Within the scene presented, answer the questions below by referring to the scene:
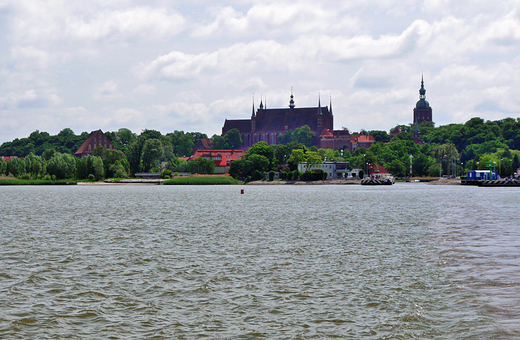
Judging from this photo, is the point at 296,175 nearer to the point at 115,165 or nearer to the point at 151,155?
the point at 151,155

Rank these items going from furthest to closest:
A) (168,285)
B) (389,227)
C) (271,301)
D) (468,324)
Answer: (389,227)
(168,285)
(271,301)
(468,324)

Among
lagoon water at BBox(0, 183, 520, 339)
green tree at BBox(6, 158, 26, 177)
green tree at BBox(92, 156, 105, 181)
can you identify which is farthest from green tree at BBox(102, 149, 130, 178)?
lagoon water at BBox(0, 183, 520, 339)

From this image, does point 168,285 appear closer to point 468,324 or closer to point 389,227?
point 468,324

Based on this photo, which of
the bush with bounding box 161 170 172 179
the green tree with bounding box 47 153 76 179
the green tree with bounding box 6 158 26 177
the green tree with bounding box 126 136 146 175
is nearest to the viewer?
the green tree with bounding box 6 158 26 177

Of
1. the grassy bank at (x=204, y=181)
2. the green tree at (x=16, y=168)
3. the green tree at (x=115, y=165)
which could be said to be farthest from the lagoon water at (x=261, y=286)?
the green tree at (x=115, y=165)

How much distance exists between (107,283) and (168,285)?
212 cm

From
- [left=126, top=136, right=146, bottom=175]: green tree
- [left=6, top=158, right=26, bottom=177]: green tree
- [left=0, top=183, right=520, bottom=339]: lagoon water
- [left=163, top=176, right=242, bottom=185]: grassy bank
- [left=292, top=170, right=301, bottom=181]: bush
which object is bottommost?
[left=0, top=183, right=520, bottom=339]: lagoon water

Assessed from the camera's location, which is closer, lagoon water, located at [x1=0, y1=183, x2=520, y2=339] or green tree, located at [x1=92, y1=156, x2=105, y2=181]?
lagoon water, located at [x1=0, y1=183, x2=520, y2=339]

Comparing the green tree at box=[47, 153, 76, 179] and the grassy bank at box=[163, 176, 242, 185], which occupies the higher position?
the green tree at box=[47, 153, 76, 179]

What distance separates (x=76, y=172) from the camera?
6816 inches

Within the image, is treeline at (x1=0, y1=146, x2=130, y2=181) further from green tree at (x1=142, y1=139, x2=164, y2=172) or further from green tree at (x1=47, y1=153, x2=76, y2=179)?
green tree at (x1=142, y1=139, x2=164, y2=172)

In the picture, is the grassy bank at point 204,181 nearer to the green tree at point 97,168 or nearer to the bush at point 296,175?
the bush at point 296,175

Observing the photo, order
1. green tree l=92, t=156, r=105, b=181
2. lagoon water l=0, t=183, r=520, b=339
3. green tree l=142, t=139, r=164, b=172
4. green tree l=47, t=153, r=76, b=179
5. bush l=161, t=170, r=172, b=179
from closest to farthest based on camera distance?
1. lagoon water l=0, t=183, r=520, b=339
2. green tree l=47, t=153, r=76, b=179
3. green tree l=92, t=156, r=105, b=181
4. bush l=161, t=170, r=172, b=179
5. green tree l=142, t=139, r=164, b=172

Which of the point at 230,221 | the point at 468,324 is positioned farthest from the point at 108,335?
the point at 230,221
